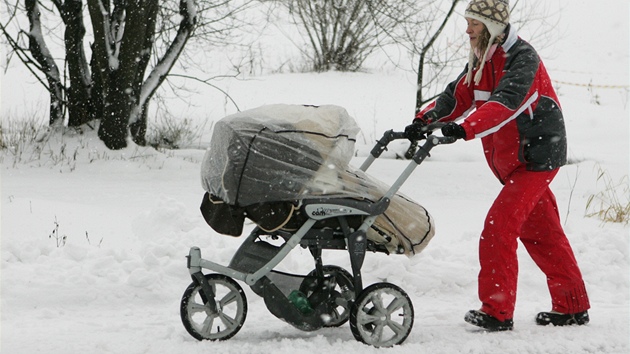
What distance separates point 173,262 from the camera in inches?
213

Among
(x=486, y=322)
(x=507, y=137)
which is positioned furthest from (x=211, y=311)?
(x=507, y=137)

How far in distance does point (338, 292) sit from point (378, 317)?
325mm

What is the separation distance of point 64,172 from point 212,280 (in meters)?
5.12

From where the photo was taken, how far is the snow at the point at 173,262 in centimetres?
431

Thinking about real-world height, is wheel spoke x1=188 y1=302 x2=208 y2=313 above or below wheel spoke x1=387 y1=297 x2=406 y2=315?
below

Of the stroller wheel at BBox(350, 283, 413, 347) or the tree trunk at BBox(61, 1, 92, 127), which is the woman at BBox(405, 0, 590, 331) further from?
the tree trunk at BBox(61, 1, 92, 127)

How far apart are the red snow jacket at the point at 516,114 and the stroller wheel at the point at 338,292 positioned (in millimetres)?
1096

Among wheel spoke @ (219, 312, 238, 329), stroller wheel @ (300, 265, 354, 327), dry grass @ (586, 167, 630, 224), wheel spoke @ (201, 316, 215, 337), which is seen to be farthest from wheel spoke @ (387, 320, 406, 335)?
dry grass @ (586, 167, 630, 224)

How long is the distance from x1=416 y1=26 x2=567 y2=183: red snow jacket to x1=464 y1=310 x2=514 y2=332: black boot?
33.5 inches

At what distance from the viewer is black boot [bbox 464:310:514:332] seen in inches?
177

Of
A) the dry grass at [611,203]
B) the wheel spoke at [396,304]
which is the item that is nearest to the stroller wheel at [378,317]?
the wheel spoke at [396,304]

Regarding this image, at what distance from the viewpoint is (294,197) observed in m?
4.01

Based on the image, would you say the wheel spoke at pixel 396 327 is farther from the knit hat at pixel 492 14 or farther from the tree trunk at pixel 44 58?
the tree trunk at pixel 44 58

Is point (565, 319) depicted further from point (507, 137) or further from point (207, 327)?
point (207, 327)
